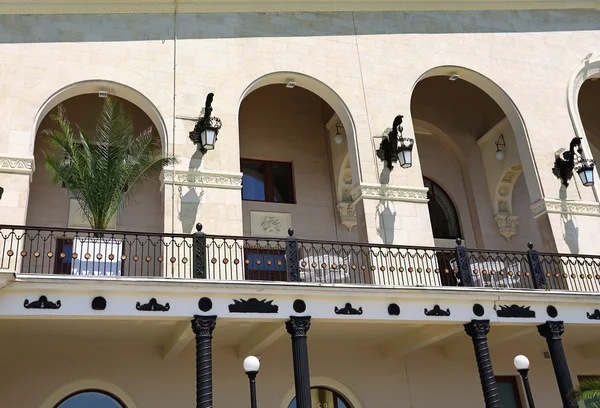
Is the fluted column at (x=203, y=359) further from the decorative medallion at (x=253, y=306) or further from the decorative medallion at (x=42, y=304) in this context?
the decorative medallion at (x=42, y=304)

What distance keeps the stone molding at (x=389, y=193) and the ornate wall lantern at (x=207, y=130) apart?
3.44m

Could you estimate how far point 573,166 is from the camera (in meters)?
15.7

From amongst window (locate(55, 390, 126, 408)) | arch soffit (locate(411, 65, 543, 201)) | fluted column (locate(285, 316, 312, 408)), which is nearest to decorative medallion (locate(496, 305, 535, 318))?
arch soffit (locate(411, 65, 543, 201))

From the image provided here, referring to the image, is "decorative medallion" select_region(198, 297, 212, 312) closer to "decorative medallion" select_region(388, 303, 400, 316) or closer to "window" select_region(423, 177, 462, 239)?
"decorative medallion" select_region(388, 303, 400, 316)

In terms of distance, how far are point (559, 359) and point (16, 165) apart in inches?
456

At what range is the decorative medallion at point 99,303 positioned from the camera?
10516 millimetres

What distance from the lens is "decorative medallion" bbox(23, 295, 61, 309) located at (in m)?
10.3

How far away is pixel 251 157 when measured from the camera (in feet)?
58.7

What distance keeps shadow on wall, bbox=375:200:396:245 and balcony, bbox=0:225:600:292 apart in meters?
0.27

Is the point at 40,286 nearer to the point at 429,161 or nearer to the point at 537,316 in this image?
the point at 537,316

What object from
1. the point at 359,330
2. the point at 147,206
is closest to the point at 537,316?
the point at 359,330

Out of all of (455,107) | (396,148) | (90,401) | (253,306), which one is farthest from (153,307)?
Result: (455,107)

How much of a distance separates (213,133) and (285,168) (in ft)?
18.1

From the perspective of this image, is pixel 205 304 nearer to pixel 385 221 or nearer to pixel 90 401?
pixel 90 401
